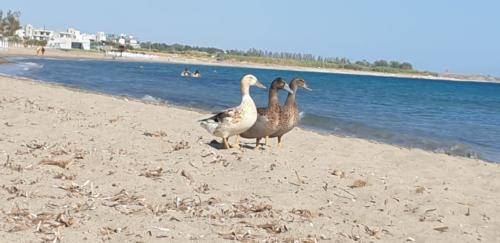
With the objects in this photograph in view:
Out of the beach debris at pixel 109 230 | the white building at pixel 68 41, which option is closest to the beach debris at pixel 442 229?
the beach debris at pixel 109 230

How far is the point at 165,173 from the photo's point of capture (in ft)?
24.3

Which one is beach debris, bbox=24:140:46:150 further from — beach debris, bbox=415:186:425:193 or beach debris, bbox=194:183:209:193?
beach debris, bbox=415:186:425:193

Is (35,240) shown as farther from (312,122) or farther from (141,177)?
(312,122)

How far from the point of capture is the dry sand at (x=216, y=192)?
546 centimetres

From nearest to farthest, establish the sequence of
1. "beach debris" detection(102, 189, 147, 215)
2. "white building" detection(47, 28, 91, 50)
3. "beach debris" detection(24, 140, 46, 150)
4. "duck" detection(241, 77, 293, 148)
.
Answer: "beach debris" detection(102, 189, 147, 215) < "beach debris" detection(24, 140, 46, 150) < "duck" detection(241, 77, 293, 148) < "white building" detection(47, 28, 91, 50)

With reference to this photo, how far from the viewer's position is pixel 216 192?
6.78 meters

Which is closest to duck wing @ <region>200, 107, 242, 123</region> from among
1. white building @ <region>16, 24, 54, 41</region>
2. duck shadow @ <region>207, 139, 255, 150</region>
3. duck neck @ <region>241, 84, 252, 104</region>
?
duck neck @ <region>241, 84, 252, 104</region>

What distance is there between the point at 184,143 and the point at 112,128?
1870 millimetres

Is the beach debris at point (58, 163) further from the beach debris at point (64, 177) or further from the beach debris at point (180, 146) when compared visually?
the beach debris at point (180, 146)

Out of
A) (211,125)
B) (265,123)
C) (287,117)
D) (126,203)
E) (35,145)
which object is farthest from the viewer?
(287,117)

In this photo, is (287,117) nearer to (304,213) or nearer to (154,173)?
(154,173)

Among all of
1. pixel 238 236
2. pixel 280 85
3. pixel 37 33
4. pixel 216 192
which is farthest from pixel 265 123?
pixel 37 33

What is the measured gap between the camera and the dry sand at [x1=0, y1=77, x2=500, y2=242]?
546cm

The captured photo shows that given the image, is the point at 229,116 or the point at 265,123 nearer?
the point at 229,116
